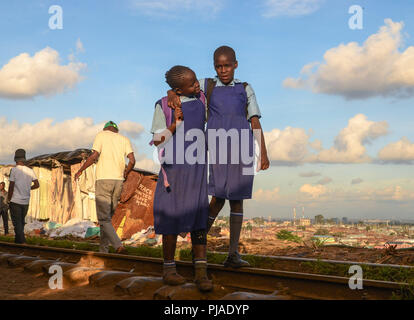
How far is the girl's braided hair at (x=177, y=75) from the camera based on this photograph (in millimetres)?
4285

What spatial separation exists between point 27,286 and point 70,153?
12001mm

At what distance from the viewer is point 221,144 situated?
467 centimetres

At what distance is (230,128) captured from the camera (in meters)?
4.68

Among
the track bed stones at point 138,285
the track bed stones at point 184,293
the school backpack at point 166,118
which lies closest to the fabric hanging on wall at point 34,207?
the track bed stones at point 138,285

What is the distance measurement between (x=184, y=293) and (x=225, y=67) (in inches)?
89.9

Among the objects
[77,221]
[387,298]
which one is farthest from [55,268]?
[77,221]

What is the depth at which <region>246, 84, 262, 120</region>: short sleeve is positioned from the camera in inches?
188

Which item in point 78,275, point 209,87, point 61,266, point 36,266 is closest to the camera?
point 209,87

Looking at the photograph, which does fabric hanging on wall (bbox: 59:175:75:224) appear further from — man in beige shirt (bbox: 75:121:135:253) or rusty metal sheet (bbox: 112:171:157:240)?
man in beige shirt (bbox: 75:121:135:253)

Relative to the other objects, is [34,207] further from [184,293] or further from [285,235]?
[184,293]

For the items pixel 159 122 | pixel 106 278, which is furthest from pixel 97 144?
pixel 159 122

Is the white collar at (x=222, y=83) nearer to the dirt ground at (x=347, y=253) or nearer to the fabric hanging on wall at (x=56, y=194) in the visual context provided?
the dirt ground at (x=347, y=253)
